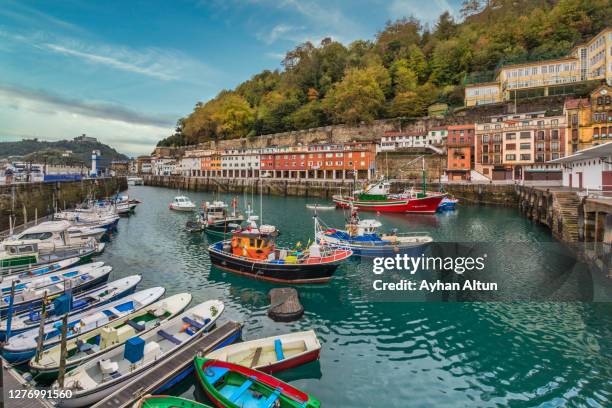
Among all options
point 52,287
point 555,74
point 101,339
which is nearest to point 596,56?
point 555,74

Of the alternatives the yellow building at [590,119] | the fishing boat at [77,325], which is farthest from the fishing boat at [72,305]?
the yellow building at [590,119]

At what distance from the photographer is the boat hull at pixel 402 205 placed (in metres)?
52.0

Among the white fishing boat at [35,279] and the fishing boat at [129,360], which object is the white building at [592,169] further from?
the white fishing boat at [35,279]

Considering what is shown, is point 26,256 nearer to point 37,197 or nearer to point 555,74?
point 37,197

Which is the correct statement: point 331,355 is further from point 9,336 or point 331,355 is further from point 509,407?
point 9,336

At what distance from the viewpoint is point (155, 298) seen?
Result: 54.1 ft

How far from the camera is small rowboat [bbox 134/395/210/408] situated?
8.84 meters

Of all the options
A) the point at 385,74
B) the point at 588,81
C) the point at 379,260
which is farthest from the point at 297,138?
the point at 379,260

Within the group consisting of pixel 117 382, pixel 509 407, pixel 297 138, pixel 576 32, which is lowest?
pixel 509 407

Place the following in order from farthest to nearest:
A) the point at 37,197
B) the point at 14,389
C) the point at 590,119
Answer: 1. the point at 590,119
2. the point at 37,197
3. the point at 14,389

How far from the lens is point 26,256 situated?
2258cm

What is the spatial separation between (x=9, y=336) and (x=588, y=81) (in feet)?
336

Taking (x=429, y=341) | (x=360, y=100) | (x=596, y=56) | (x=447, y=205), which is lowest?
(x=429, y=341)

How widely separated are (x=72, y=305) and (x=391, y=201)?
154 feet
